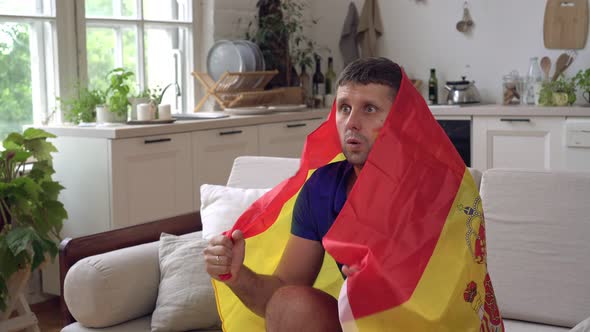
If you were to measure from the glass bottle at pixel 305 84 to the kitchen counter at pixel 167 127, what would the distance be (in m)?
0.66

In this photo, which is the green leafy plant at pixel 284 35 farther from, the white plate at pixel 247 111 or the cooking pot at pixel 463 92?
the cooking pot at pixel 463 92

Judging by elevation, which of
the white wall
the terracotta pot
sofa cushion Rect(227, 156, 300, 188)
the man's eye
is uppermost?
the white wall

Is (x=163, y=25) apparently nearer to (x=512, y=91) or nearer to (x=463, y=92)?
(x=463, y=92)

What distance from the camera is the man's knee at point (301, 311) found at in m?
1.78

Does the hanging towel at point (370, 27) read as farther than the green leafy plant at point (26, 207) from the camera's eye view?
Yes

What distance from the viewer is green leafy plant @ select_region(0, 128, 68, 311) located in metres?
3.40

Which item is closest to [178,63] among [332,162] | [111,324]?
[111,324]

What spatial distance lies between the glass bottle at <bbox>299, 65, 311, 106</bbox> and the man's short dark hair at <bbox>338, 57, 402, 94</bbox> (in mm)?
4097

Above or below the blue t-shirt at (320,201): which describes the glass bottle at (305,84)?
above

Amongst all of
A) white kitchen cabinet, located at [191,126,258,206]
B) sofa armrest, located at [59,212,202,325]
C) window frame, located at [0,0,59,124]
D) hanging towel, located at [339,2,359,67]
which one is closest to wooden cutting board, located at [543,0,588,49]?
hanging towel, located at [339,2,359,67]

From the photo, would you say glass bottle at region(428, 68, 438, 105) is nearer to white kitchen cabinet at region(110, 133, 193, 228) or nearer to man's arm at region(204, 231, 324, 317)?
white kitchen cabinet at region(110, 133, 193, 228)

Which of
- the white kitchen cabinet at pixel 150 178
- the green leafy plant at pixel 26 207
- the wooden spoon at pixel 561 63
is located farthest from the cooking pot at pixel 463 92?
the green leafy plant at pixel 26 207

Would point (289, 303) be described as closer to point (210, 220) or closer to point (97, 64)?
point (210, 220)

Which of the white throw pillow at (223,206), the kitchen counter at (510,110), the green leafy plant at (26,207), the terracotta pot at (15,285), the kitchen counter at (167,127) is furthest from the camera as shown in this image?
the kitchen counter at (510,110)
